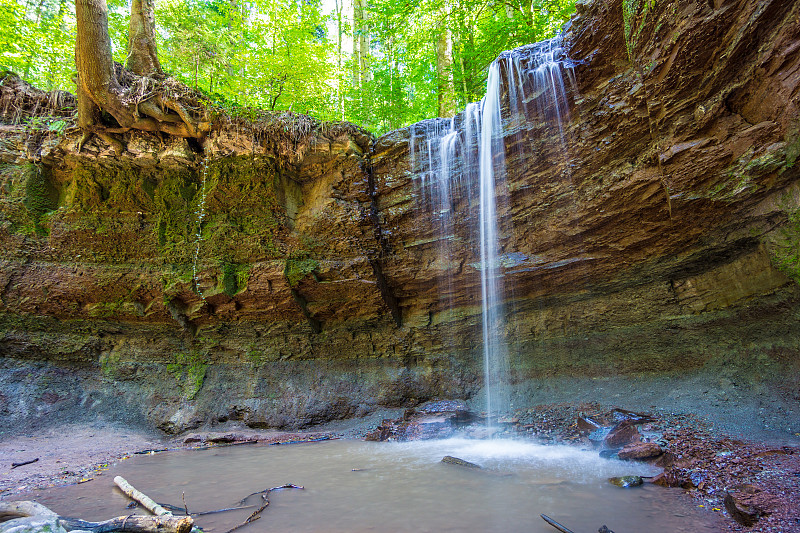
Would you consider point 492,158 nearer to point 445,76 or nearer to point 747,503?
point 445,76

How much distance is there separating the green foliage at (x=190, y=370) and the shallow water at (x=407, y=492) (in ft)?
10.4

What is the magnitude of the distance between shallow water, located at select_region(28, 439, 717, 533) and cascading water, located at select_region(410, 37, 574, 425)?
148 inches

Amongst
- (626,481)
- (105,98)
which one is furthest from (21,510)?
(105,98)

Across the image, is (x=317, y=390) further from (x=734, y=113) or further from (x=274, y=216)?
(x=734, y=113)

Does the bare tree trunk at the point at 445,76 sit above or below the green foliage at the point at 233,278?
above

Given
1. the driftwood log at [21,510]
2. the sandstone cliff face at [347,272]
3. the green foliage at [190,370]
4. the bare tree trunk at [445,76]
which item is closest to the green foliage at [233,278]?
the sandstone cliff face at [347,272]

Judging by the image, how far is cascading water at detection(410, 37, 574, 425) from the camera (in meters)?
7.43

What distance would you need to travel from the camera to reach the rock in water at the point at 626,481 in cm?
388

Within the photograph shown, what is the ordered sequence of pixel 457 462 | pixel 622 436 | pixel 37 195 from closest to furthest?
pixel 457 462 → pixel 622 436 → pixel 37 195

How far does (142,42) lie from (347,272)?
7.09m

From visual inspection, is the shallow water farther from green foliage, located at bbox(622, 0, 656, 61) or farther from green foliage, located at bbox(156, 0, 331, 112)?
green foliage, located at bbox(156, 0, 331, 112)

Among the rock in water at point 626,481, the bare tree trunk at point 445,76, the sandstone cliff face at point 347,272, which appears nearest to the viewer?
the rock in water at point 626,481

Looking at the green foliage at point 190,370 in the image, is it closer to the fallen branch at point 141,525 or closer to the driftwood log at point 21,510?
the driftwood log at point 21,510

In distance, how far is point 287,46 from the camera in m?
11.1
